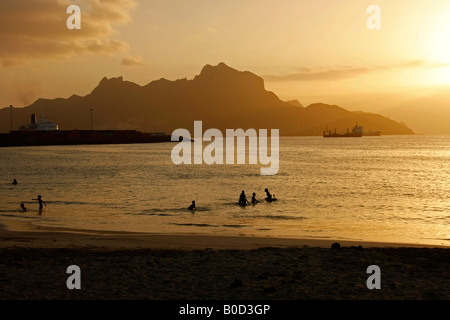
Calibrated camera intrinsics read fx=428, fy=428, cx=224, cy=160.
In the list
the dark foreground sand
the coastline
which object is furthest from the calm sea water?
the dark foreground sand

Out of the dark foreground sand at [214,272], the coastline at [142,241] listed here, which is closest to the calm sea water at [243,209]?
the coastline at [142,241]

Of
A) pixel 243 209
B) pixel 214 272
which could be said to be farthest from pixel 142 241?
pixel 243 209

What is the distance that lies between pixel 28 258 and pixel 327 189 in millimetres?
40928

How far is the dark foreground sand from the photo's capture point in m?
10.7

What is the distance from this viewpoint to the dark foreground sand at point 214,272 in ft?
35.0

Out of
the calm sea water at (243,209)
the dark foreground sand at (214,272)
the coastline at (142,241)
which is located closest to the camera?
the dark foreground sand at (214,272)

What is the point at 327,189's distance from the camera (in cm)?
5075

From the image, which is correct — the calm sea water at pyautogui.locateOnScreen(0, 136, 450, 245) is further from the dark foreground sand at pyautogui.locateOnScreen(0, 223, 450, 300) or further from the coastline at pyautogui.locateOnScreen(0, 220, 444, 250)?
the dark foreground sand at pyautogui.locateOnScreen(0, 223, 450, 300)

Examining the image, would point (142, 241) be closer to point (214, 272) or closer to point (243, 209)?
point (214, 272)

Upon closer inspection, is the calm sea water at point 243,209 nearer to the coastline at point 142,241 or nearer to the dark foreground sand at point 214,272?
the coastline at point 142,241

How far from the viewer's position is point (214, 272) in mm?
12688

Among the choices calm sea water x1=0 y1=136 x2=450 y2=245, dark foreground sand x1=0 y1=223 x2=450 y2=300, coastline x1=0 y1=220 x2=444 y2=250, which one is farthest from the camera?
calm sea water x1=0 y1=136 x2=450 y2=245
